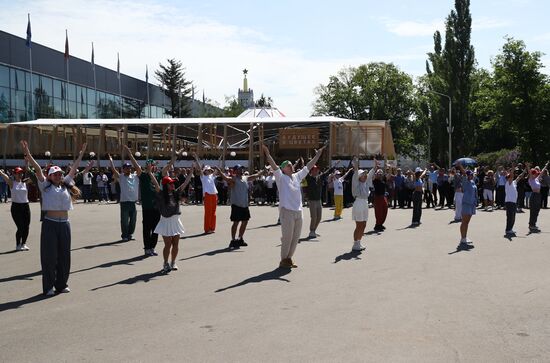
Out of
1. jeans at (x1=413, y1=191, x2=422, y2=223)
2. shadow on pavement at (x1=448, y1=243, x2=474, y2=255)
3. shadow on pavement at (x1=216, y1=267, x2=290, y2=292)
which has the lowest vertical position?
shadow on pavement at (x1=448, y1=243, x2=474, y2=255)

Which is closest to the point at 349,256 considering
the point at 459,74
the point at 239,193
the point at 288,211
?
the point at 288,211

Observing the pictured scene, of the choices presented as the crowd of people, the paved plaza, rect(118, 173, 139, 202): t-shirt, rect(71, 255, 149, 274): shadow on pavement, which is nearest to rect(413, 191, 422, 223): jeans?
the crowd of people

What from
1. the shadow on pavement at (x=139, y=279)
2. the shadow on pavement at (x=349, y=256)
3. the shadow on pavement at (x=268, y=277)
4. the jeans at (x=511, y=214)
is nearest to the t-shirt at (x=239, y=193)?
the shadow on pavement at (x=349, y=256)

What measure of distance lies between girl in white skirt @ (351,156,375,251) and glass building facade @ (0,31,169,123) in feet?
139

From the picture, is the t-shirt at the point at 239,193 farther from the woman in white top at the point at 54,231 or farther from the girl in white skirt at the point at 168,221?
the woman in white top at the point at 54,231

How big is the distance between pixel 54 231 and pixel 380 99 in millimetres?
75159

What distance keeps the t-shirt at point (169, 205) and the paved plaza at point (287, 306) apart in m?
0.99

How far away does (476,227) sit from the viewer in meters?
18.7

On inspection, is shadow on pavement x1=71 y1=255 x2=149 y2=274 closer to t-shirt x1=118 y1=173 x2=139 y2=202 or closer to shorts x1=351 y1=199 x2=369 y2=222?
t-shirt x1=118 y1=173 x2=139 y2=202

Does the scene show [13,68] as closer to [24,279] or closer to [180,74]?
[180,74]

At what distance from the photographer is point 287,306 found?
804cm

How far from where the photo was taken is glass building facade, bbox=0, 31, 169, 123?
51.0 metres

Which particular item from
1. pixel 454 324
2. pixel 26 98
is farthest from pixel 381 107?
pixel 454 324

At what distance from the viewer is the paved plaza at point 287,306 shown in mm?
6125
